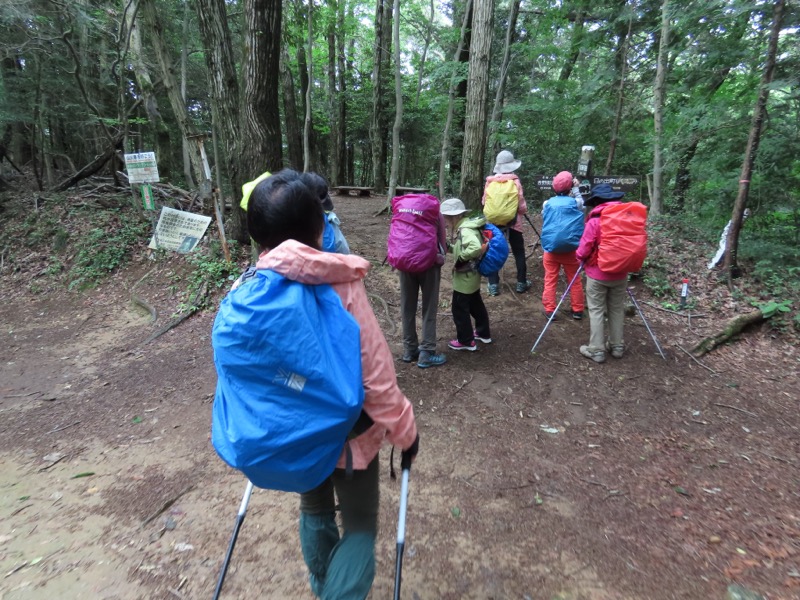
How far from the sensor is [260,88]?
22.9 ft

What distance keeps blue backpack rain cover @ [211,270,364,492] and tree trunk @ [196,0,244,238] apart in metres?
6.81

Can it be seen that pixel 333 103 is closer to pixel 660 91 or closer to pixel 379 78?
pixel 379 78

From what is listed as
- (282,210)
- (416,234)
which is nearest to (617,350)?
(416,234)

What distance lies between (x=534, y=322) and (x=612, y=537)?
3.66 m

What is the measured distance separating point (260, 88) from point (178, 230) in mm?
3673

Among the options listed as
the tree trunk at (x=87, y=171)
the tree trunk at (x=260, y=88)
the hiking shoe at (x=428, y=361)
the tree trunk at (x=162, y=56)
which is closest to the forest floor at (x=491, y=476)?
the hiking shoe at (x=428, y=361)

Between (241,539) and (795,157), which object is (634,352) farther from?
(241,539)

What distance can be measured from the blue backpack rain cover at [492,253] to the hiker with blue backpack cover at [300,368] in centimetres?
334

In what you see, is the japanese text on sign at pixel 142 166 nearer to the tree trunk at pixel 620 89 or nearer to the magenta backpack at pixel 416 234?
the magenta backpack at pixel 416 234

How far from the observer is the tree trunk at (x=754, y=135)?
571cm

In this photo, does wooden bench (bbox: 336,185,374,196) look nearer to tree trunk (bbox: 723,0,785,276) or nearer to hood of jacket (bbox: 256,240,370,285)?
tree trunk (bbox: 723,0,785,276)

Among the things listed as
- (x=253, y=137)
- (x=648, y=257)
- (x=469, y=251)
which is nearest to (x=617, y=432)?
(x=469, y=251)

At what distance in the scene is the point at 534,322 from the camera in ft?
20.0

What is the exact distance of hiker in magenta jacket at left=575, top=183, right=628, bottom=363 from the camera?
15.9ft
